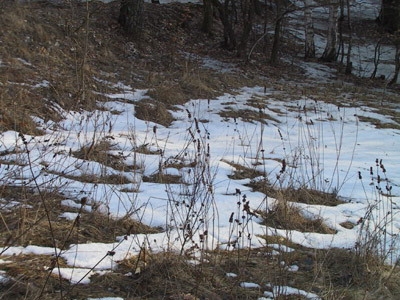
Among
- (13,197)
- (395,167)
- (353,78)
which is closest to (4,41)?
(13,197)

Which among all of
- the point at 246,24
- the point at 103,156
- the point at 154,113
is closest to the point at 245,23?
the point at 246,24

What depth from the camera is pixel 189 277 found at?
7.51 ft

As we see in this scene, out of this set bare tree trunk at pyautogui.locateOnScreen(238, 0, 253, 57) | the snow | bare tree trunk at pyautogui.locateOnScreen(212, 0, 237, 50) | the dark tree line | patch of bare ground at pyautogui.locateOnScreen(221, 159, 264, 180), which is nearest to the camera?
the snow

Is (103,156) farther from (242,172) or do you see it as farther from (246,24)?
(246,24)

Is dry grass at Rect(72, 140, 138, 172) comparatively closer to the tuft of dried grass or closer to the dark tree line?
the tuft of dried grass

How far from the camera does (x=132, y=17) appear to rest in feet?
36.5

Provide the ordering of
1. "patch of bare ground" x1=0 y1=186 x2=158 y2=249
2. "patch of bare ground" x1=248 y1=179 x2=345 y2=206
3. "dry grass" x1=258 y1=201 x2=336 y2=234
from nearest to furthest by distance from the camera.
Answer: "patch of bare ground" x1=0 y1=186 x2=158 y2=249, "dry grass" x1=258 y1=201 x2=336 y2=234, "patch of bare ground" x1=248 y1=179 x2=345 y2=206

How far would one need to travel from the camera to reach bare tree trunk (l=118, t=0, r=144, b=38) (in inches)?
431

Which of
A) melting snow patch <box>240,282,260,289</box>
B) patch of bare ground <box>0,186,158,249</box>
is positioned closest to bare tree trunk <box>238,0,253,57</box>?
patch of bare ground <box>0,186,158,249</box>

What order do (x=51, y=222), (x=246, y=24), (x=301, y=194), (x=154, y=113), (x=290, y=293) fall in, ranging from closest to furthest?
(x=290, y=293) < (x=51, y=222) < (x=301, y=194) < (x=154, y=113) < (x=246, y=24)

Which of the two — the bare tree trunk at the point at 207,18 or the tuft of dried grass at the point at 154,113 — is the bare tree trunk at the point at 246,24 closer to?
the bare tree trunk at the point at 207,18

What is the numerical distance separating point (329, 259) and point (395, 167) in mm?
3170

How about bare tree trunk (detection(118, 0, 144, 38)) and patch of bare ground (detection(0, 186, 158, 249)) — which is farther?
bare tree trunk (detection(118, 0, 144, 38))

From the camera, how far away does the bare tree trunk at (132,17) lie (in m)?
10.9
